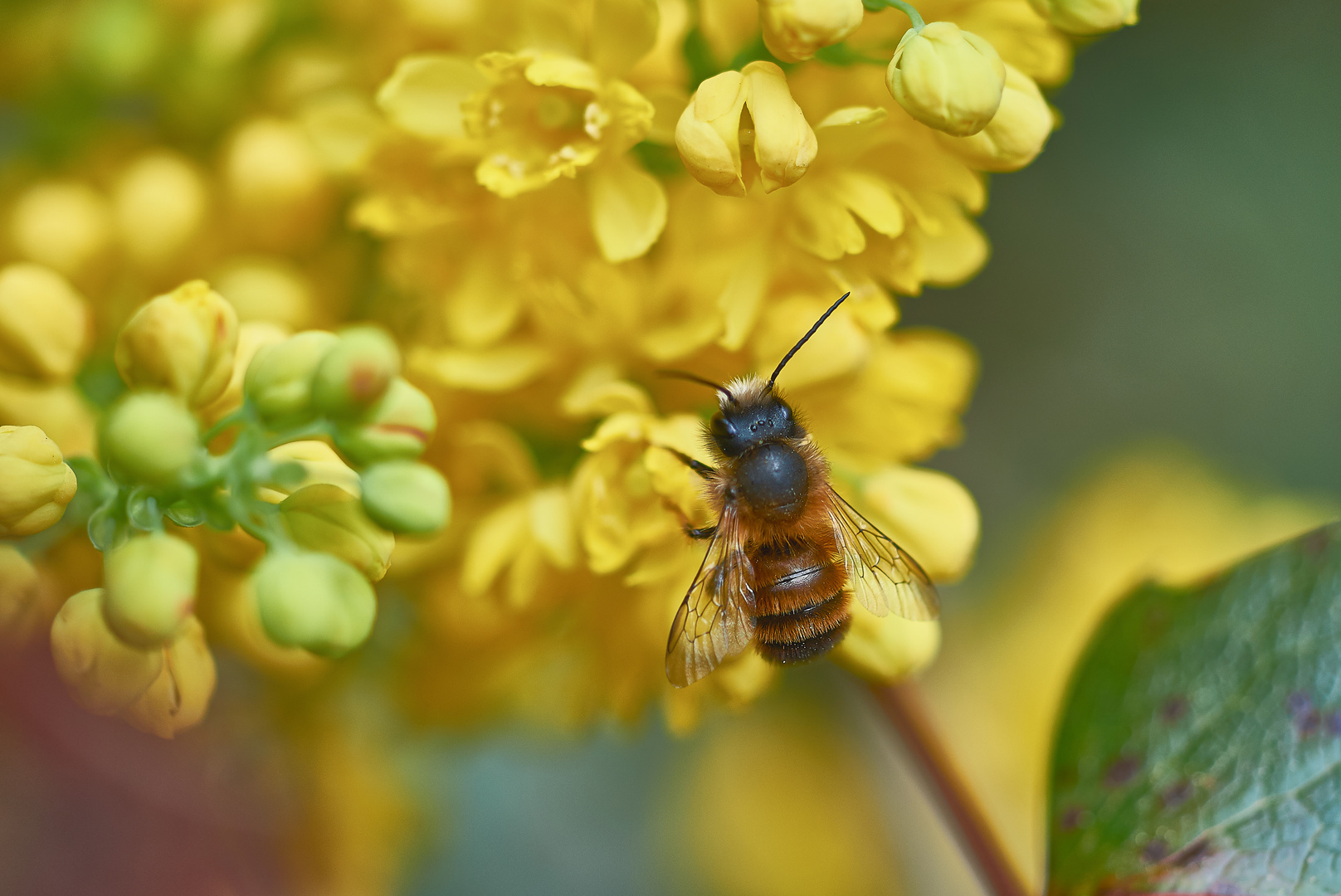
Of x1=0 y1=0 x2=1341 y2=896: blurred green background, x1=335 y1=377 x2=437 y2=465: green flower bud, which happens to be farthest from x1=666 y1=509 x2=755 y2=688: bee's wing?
x1=0 y1=0 x2=1341 y2=896: blurred green background

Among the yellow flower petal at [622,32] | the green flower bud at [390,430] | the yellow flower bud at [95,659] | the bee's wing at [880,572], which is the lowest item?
the bee's wing at [880,572]

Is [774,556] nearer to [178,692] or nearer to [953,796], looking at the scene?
[953,796]

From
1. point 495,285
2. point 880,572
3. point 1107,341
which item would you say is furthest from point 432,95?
point 1107,341

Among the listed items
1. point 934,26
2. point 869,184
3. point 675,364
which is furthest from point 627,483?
point 934,26

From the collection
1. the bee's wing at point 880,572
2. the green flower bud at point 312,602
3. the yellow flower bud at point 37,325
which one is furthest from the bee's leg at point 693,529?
the yellow flower bud at point 37,325

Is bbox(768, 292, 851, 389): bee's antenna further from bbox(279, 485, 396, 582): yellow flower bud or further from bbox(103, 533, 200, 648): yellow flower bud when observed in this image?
bbox(103, 533, 200, 648): yellow flower bud

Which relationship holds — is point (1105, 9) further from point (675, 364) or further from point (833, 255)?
point (675, 364)

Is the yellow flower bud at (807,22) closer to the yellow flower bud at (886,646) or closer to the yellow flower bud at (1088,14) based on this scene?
the yellow flower bud at (1088,14)
